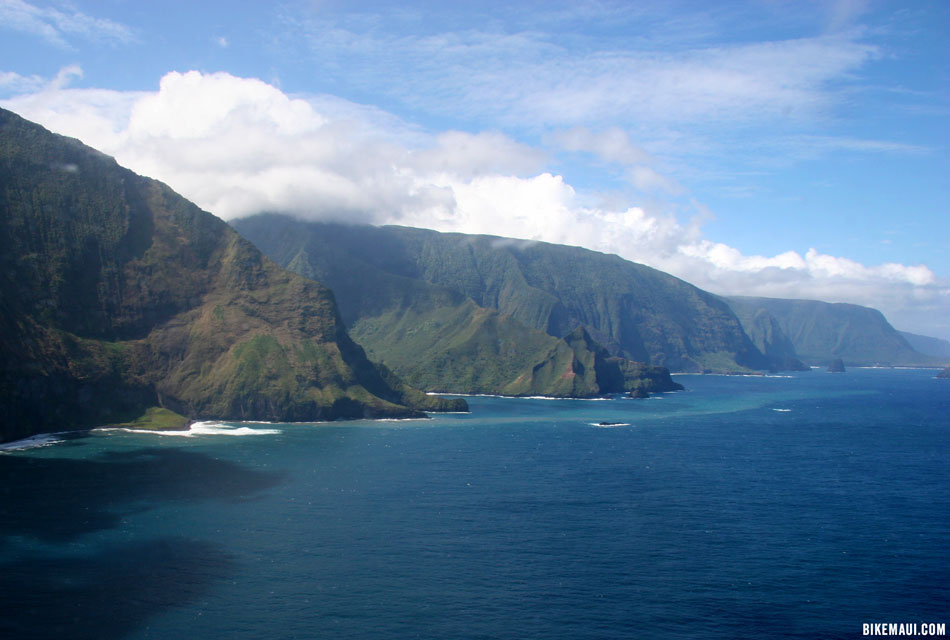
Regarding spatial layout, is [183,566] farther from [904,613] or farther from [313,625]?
[904,613]

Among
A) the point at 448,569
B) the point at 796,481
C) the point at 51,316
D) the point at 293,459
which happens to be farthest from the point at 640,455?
the point at 51,316

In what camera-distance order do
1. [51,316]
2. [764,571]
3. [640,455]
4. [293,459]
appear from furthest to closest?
1. [51,316]
2. [640,455]
3. [293,459]
4. [764,571]

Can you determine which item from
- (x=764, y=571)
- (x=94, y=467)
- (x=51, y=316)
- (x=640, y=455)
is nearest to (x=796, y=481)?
(x=640, y=455)

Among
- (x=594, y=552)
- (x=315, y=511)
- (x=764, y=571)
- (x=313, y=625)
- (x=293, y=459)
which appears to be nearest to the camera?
(x=313, y=625)

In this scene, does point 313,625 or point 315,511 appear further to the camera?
point 315,511

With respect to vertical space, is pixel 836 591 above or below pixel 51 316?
below

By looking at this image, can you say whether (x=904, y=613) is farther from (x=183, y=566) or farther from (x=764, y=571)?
(x=183, y=566)
